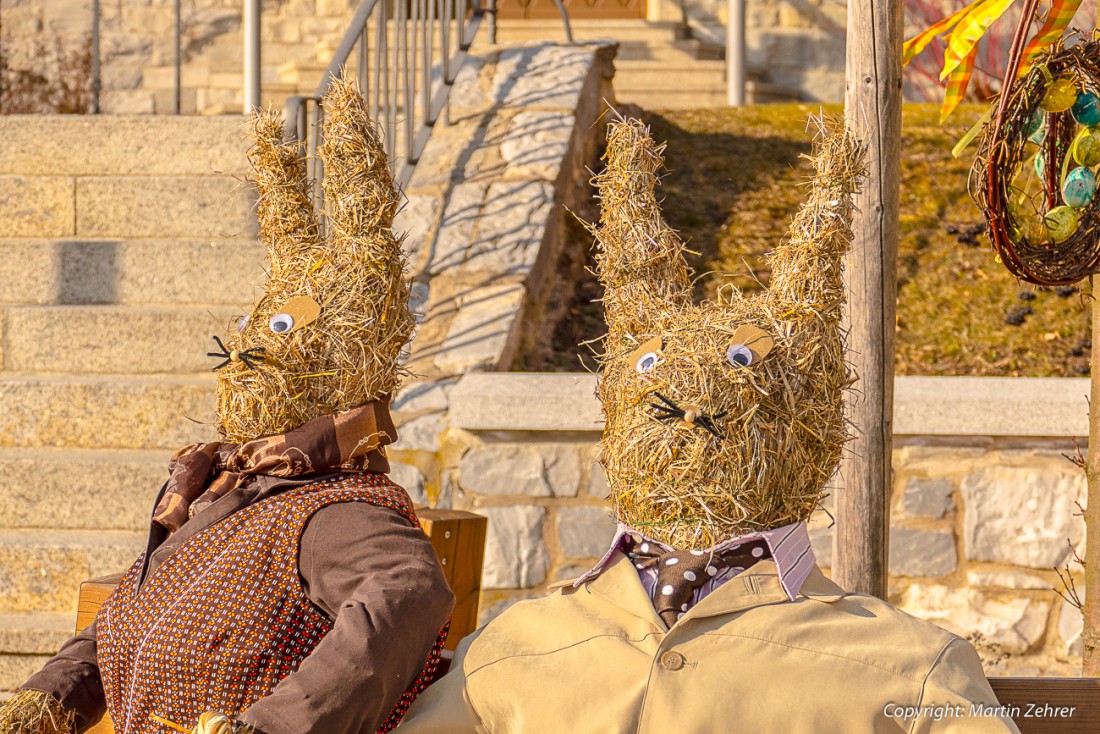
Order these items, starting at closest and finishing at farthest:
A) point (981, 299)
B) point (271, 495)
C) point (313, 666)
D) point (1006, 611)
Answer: point (313, 666), point (271, 495), point (1006, 611), point (981, 299)

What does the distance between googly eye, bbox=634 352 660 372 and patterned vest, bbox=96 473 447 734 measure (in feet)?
1.53

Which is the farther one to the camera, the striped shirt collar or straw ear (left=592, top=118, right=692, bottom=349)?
straw ear (left=592, top=118, right=692, bottom=349)

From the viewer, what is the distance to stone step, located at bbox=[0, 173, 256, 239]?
5.13 meters

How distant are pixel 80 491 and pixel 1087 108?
10.8 feet

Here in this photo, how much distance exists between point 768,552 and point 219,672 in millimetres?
890

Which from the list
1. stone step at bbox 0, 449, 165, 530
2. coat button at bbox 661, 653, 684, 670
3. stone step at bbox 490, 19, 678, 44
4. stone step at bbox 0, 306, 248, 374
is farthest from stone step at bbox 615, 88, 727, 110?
coat button at bbox 661, 653, 684, 670

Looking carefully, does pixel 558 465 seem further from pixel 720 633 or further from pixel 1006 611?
pixel 720 633

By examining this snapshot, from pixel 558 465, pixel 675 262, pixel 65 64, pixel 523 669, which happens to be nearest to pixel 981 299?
Result: pixel 558 465

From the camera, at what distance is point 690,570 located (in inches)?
76.9

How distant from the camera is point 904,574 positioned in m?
3.78

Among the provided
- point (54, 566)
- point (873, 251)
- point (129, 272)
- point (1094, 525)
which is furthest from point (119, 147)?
point (1094, 525)

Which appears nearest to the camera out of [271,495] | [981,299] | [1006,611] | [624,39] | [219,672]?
[219,672]

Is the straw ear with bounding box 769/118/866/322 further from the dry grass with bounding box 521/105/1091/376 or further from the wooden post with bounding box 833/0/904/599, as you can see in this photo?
the dry grass with bounding box 521/105/1091/376

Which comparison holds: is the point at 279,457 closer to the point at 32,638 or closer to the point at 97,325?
the point at 32,638
